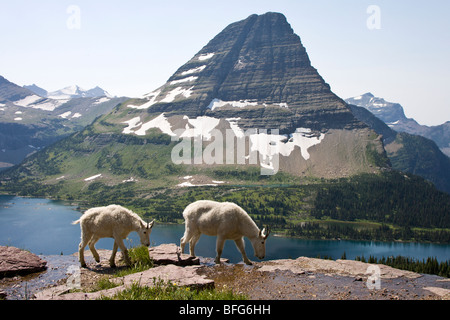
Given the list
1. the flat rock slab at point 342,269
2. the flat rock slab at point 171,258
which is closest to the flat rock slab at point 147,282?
the flat rock slab at point 171,258

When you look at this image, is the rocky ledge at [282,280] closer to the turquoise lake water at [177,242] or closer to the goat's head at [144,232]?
the goat's head at [144,232]

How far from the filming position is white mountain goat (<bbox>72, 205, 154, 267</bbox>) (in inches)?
663

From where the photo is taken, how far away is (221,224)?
677 inches

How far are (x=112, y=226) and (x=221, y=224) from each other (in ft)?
17.6

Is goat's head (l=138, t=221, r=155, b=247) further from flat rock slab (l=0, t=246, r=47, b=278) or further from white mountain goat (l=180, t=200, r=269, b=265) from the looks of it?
flat rock slab (l=0, t=246, r=47, b=278)

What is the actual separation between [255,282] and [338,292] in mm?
3065

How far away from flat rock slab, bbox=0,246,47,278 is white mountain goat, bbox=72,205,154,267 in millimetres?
1949

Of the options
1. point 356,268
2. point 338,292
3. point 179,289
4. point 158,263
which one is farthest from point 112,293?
point 356,268

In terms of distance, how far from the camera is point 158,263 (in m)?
16.8

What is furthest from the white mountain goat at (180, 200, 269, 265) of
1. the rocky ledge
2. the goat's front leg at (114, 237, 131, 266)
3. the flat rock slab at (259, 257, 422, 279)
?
the goat's front leg at (114, 237, 131, 266)

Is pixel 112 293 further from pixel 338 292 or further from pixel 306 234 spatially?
pixel 306 234

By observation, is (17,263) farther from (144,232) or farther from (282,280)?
(282,280)

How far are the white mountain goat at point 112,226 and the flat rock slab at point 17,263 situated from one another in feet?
6.39
